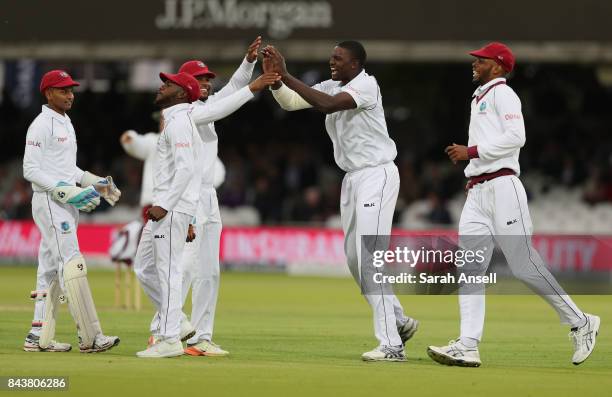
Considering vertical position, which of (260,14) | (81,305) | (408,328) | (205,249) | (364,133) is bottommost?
(408,328)

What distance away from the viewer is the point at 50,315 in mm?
10711

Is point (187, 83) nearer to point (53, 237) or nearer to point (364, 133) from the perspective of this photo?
point (364, 133)

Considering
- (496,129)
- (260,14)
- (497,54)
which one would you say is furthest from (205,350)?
(260,14)

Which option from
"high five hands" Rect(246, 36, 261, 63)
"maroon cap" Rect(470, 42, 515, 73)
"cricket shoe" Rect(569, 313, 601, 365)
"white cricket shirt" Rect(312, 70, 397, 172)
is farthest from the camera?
"high five hands" Rect(246, 36, 261, 63)

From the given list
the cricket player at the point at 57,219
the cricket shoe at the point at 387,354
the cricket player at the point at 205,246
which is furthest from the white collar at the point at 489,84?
the cricket player at the point at 57,219

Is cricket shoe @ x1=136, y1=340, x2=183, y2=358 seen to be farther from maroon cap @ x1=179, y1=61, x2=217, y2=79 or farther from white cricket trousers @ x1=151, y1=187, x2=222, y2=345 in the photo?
maroon cap @ x1=179, y1=61, x2=217, y2=79

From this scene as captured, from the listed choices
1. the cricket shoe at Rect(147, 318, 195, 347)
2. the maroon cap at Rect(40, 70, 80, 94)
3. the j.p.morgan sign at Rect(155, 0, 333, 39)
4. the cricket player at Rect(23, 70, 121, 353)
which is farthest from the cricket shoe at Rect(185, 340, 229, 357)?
the j.p.morgan sign at Rect(155, 0, 333, 39)

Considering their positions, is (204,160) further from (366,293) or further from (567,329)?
(567,329)

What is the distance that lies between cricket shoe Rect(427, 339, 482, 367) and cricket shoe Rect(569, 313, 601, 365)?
2.60ft

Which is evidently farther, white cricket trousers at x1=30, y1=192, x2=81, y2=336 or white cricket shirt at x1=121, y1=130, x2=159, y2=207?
white cricket shirt at x1=121, y1=130, x2=159, y2=207

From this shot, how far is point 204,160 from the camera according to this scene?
11.0m

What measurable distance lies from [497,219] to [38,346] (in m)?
3.86

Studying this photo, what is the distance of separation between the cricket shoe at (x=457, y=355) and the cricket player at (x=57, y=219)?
2599 millimetres

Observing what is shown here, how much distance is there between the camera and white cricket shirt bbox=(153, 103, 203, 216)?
10.1m
